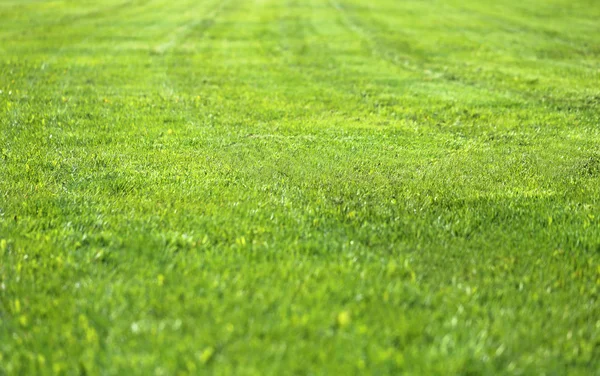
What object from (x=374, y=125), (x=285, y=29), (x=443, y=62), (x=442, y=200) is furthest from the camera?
(x=285, y=29)

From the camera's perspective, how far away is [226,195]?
5.62 m

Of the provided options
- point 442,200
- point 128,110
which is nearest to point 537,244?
point 442,200

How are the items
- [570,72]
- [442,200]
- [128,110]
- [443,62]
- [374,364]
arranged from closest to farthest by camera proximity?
1. [374,364]
2. [442,200]
3. [128,110]
4. [570,72]
5. [443,62]

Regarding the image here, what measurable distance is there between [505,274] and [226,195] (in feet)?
8.12

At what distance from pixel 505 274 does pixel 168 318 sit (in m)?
2.23

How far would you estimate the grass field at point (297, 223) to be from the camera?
3453 mm

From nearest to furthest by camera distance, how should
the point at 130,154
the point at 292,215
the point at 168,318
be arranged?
1. the point at 168,318
2. the point at 292,215
3. the point at 130,154

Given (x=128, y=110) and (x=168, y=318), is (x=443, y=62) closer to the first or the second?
(x=128, y=110)

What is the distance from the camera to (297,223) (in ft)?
16.6

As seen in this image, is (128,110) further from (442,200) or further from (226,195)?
(442,200)

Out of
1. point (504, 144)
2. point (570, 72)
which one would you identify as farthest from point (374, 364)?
point (570, 72)

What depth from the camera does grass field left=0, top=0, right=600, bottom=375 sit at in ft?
11.3

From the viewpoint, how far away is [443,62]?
546 inches

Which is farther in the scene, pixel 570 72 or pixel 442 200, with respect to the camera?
pixel 570 72
